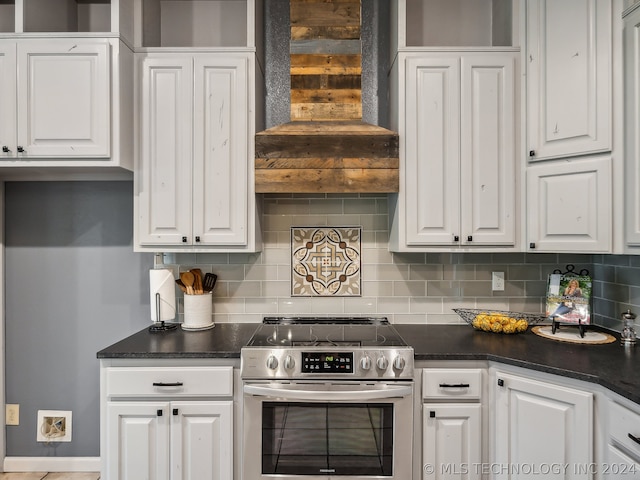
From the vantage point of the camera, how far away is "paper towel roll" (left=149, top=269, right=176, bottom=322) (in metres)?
2.12

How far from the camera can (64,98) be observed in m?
1.88

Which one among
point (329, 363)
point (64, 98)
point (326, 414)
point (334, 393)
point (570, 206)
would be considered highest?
point (64, 98)

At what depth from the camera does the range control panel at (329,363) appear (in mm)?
1715

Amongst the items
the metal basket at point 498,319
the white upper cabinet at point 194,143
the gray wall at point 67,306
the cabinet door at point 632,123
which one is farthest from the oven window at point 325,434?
the cabinet door at point 632,123

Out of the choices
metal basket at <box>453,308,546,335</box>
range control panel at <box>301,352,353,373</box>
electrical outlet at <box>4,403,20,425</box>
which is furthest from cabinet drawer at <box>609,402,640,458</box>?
electrical outlet at <box>4,403,20,425</box>

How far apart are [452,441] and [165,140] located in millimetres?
2047

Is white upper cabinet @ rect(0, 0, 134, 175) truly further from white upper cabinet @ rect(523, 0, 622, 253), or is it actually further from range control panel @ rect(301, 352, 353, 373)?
white upper cabinet @ rect(523, 0, 622, 253)

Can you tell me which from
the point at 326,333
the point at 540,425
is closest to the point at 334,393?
the point at 326,333

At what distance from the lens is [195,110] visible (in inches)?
79.4

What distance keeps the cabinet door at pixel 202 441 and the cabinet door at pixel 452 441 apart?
35.6 inches

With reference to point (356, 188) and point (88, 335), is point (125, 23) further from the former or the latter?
point (88, 335)

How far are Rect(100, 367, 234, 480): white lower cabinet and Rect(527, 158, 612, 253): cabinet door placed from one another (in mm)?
1707

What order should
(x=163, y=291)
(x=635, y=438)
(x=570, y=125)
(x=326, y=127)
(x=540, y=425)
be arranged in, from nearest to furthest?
(x=635, y=438) → (x=540, y=425) → (x=570, y=125) → (x=326, y=127) → (x=163, y=291)

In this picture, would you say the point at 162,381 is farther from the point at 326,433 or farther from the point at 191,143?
the point at 191,143
